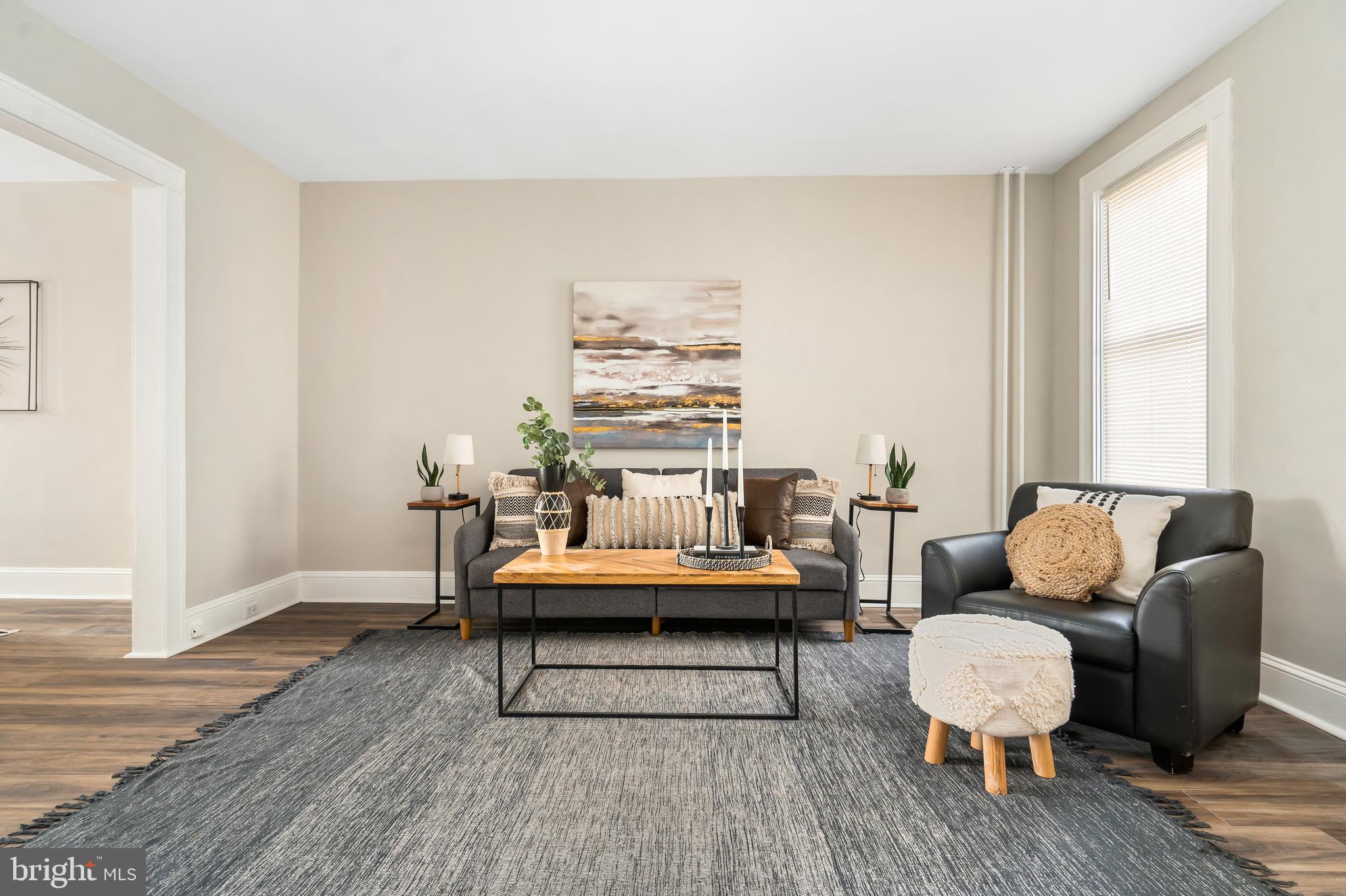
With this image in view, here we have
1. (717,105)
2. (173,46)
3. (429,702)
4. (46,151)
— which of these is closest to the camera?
(429,702)

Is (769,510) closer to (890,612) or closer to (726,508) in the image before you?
(890,612)

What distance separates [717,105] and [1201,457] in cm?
285

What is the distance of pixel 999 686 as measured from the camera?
1933 mm

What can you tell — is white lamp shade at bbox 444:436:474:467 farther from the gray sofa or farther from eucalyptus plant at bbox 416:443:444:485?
the gray sofa

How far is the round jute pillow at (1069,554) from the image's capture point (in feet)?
8.05

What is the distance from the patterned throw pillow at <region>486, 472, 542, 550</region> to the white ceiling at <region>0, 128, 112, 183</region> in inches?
105

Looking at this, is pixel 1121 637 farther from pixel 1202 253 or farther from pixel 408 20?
pixel 408 20

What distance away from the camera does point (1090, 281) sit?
395 centimetres

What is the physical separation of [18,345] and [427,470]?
9.55ft

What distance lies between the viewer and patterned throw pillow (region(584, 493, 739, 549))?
3.65 meters

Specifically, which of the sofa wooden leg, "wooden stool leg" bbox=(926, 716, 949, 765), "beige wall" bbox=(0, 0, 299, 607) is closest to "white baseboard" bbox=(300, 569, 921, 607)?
"beige wall" bbox=(0, 0, 299, 607)

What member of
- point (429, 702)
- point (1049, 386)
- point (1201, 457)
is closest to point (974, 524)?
point (1049, 386)

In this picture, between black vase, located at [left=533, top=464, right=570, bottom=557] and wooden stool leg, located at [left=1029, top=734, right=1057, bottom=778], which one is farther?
black vase, located at [left=533, top=464, right=570, bottom=557]

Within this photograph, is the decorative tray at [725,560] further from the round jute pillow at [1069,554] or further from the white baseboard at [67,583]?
the white baseboard at [67,583]
